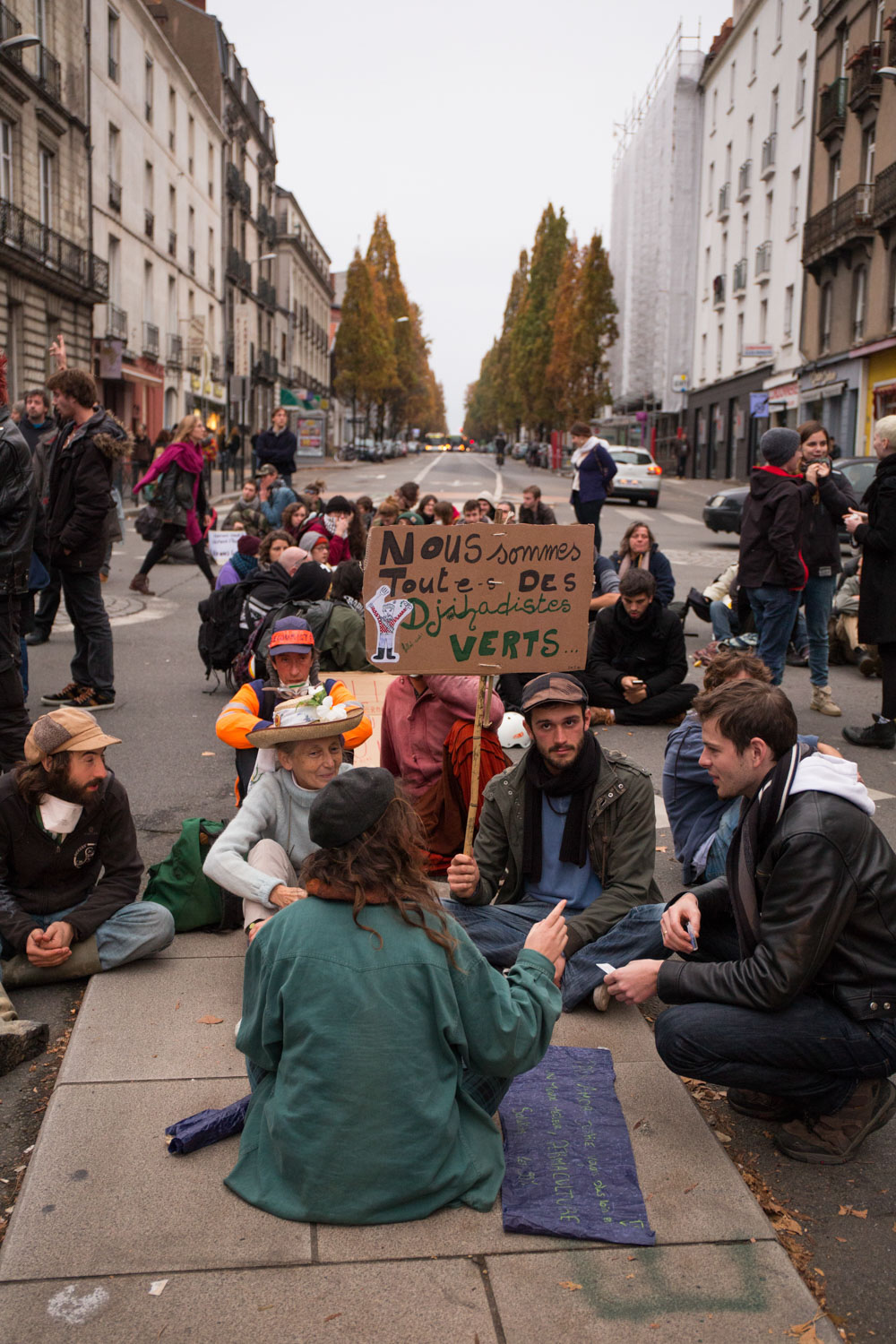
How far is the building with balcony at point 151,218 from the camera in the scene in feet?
111

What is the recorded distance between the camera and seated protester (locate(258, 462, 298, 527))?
A: 14.5 m

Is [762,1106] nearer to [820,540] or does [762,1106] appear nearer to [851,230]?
[820,540]

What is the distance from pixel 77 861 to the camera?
4352 mm

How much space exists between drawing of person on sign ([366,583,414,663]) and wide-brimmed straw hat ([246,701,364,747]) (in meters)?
0.32

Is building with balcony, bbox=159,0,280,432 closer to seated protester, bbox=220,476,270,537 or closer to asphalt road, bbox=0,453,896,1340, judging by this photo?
seated protester, bbox=220,476,270,537

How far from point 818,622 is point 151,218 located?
35.0 metres

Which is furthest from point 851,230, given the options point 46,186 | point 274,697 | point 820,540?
point 274,697

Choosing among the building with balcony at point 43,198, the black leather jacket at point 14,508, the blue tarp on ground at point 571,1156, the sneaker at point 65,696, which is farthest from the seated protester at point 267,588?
the building with balcony at point 43,198

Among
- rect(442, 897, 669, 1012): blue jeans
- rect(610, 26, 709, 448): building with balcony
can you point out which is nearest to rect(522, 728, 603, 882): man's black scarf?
rect(442, 897, 669, 1012): blue jeans

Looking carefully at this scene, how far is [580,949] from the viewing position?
426 cm

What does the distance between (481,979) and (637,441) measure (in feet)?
199

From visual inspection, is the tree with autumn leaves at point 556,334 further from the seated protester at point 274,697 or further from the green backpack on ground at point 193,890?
the green backpack on ground at point 193,890

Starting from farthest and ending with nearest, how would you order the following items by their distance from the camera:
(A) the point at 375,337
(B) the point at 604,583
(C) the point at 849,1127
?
(A) the point at 375,337
(B) the point at 604,583
(C) the point at 849,1127

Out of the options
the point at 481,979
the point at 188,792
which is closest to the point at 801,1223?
the point at 481,979
